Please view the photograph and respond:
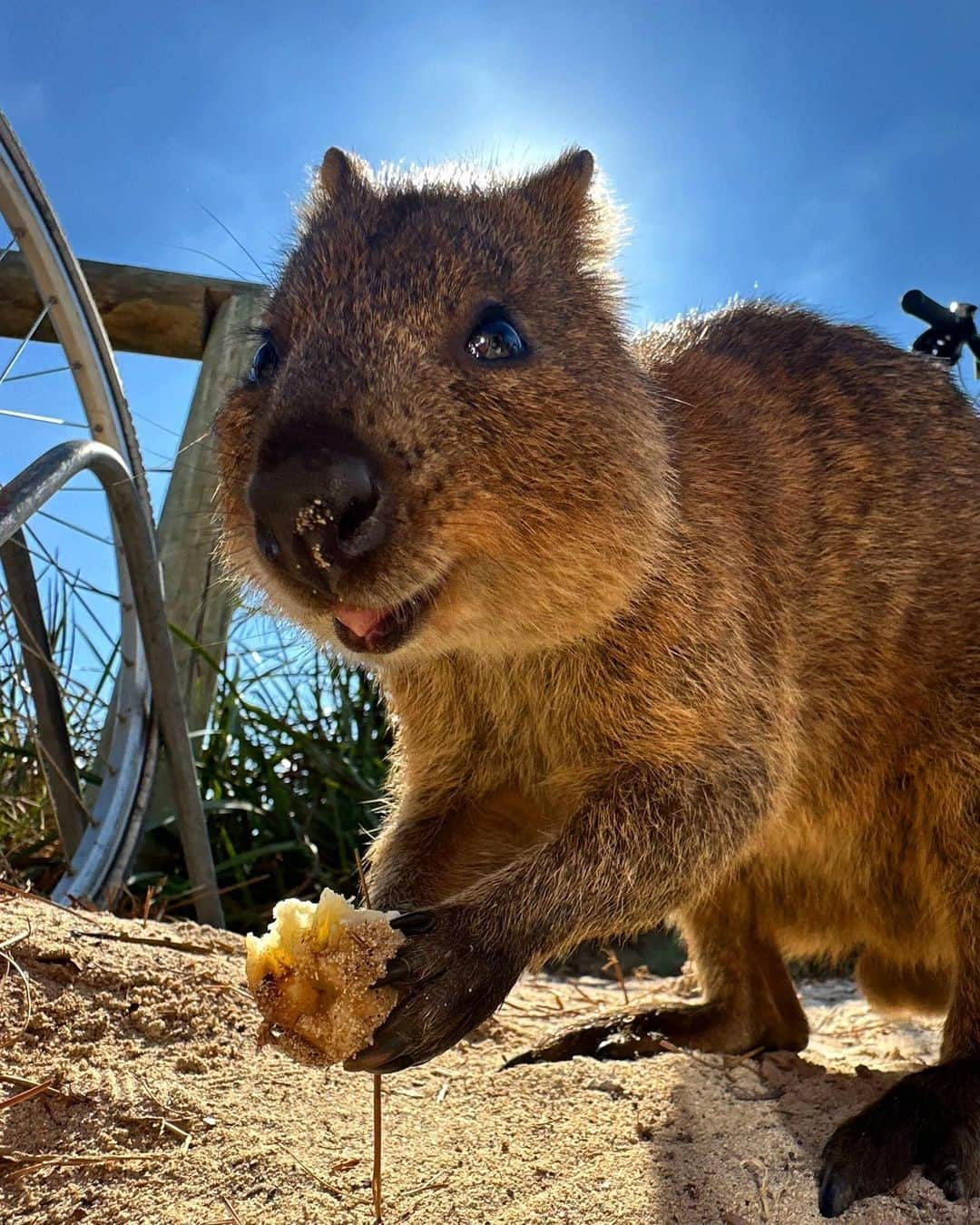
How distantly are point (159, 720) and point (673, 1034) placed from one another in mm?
2384

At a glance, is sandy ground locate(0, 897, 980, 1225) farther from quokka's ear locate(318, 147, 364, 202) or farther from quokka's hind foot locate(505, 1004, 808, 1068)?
quokka's ear locate(318, 147, 364, 202)

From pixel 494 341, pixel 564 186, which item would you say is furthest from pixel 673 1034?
pixel 564 186

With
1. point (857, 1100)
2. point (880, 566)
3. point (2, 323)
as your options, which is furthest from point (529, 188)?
point (2, 323)

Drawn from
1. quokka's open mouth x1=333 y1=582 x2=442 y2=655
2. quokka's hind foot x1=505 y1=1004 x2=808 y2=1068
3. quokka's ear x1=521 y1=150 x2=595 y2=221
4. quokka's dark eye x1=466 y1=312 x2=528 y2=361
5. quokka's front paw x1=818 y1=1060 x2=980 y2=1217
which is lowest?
quokka's front paw x1=818 y1=1060 x2=980 y2=1217

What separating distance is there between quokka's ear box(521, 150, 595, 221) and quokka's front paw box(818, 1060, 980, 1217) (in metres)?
2.14

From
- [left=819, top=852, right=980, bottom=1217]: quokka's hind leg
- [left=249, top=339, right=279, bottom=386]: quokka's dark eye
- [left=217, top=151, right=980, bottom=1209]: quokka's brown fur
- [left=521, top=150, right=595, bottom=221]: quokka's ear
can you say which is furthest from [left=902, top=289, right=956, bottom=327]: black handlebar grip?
Answer: [left=249, top=339, right=279, bottom=386]: quokka's dark eye

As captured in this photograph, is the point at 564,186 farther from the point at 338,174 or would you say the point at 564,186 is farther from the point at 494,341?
the point at 494,341

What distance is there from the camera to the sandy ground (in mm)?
1938

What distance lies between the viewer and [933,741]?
2.78 m

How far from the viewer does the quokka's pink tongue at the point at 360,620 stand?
1904mm

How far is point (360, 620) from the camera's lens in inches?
76.5

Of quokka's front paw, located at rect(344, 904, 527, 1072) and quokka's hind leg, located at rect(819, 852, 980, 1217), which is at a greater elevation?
quokka's front paw, located at rect(344, 904, 527, 1072)

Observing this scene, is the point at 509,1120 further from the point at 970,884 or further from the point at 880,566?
the point at 880,566

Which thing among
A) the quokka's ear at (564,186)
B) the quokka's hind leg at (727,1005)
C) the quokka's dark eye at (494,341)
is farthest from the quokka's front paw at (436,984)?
the quokka's ear at (564,186)
